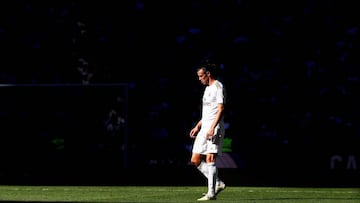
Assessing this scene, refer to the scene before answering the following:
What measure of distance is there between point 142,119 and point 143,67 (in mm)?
1192

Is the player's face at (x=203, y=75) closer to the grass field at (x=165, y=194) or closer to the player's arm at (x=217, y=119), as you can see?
the player's arm at (x=217, y=119)

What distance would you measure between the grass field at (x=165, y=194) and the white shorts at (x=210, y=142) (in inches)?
23.2

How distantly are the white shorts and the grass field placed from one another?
0.59m

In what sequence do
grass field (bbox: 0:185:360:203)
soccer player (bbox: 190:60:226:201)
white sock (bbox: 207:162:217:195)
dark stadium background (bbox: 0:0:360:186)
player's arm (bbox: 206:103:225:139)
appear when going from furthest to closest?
dark stadium background (bbox: 0:0:360:186) → grass field (bbox: 0:185:360:203) → white sock (bbox: 207:162:217:195) → soccer player (bbox: 190:60:226:201) → player's arm (bbox: 206:103:225:139)

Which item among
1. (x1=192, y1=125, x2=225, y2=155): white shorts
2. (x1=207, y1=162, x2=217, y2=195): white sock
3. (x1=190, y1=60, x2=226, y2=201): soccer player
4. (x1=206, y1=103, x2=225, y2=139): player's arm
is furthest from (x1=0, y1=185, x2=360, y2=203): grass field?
(x1=206, y1=103, x2=225, y2=139): player's arm

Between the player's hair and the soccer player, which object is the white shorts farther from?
the player's hair

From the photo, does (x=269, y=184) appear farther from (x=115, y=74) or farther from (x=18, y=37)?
(x=18, y=37)

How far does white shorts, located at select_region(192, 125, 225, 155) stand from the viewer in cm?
1469

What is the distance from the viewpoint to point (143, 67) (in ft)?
88.1

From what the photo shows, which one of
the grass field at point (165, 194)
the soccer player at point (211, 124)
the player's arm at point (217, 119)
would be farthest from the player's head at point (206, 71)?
the grass field at point (165, 194)

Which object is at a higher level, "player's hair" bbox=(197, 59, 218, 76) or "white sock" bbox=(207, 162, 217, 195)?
"player's hair" bbox=(197, 59, 218, 76)

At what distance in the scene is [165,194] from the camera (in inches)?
650

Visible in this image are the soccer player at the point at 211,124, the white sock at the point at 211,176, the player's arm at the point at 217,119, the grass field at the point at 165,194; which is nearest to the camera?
the player's arm at the point at 217,119

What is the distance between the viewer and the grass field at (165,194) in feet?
49.8
